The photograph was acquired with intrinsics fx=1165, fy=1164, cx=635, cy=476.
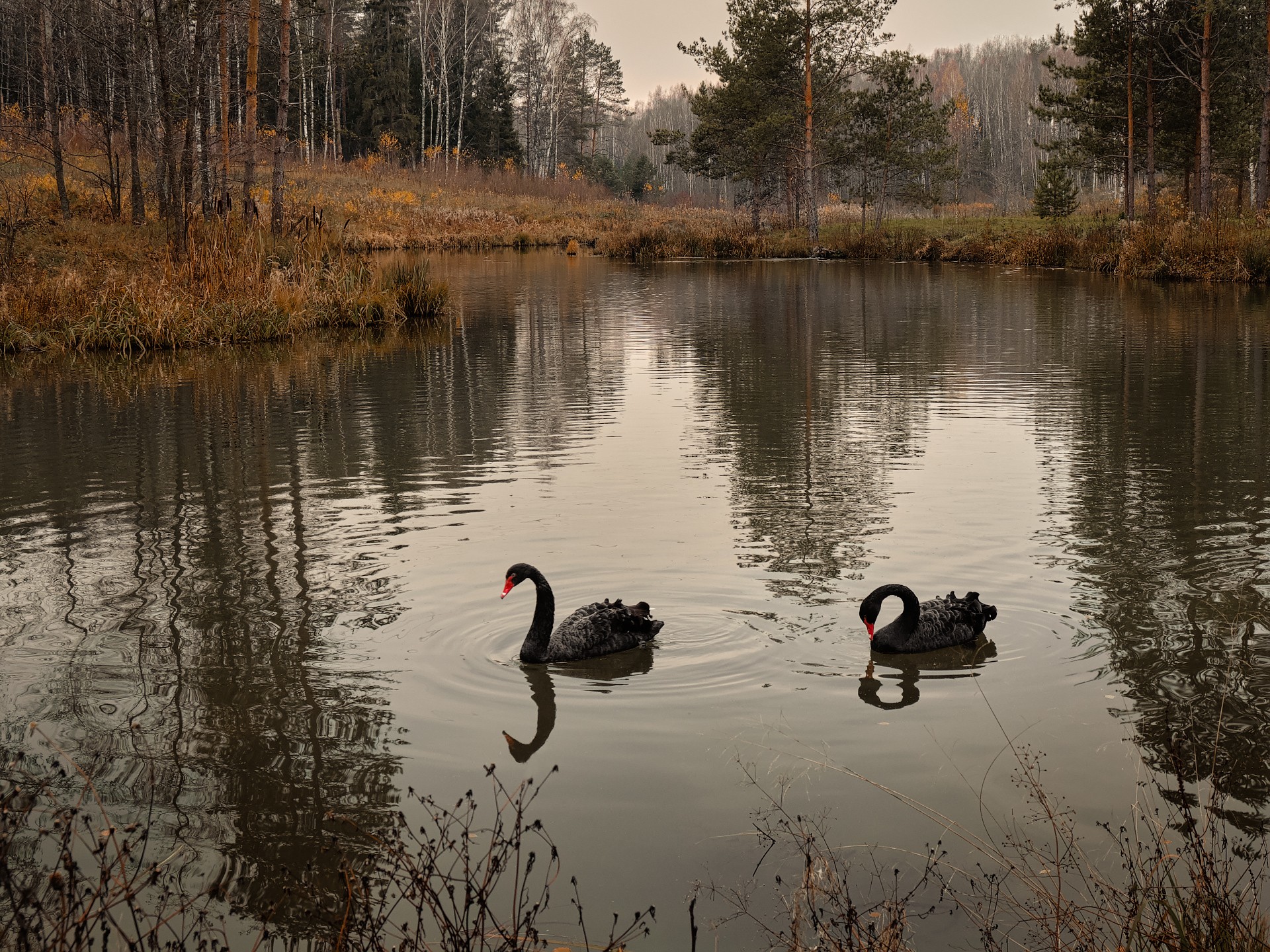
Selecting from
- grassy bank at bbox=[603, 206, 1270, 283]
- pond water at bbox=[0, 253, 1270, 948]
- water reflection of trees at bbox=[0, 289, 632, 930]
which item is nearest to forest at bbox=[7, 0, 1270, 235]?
grassy bank at bbox=[603, 206, 1270, 283]

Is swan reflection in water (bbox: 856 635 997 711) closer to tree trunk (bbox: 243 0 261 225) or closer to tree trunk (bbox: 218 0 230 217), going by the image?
tree trunk (bbox: 218 0 230 217)

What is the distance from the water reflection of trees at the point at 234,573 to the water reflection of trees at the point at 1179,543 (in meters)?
3.22

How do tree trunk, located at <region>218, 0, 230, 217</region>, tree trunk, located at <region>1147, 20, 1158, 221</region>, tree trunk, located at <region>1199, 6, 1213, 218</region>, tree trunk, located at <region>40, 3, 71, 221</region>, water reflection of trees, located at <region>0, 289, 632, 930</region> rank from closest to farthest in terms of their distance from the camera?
1. water reflection of trees, located at <region>0, 289, 632, 930</region>
2. tree trunk, located at <region>218, 0, 230, 217</region>
3. tree trunk, located at <region>40, 3, 71, 221</region>
4. tree trunk, located at <region>1199, 6, 1213, 218</region>
5. tree trunk, located at <region>1147, 20, 1158, 221</region>

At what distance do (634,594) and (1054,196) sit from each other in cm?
4034

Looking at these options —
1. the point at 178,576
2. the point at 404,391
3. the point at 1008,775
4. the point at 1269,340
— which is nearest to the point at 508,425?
the point at 404,391

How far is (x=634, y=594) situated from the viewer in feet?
22.9

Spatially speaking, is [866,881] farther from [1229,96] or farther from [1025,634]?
[1229,96]

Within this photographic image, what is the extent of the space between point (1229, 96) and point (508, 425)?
109 ft

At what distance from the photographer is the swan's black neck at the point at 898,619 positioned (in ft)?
19.3

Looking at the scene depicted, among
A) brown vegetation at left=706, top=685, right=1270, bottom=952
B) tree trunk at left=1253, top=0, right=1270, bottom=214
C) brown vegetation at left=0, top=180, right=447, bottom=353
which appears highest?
tree trunk at left=1253, top=0, right=1270, bottom=214

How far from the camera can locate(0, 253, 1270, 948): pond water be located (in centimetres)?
452

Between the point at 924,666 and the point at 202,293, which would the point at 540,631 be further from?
the point at 202,293

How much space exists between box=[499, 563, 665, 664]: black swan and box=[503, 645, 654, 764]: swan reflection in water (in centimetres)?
4

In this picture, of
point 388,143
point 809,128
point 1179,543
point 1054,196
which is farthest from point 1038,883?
point 388,143
